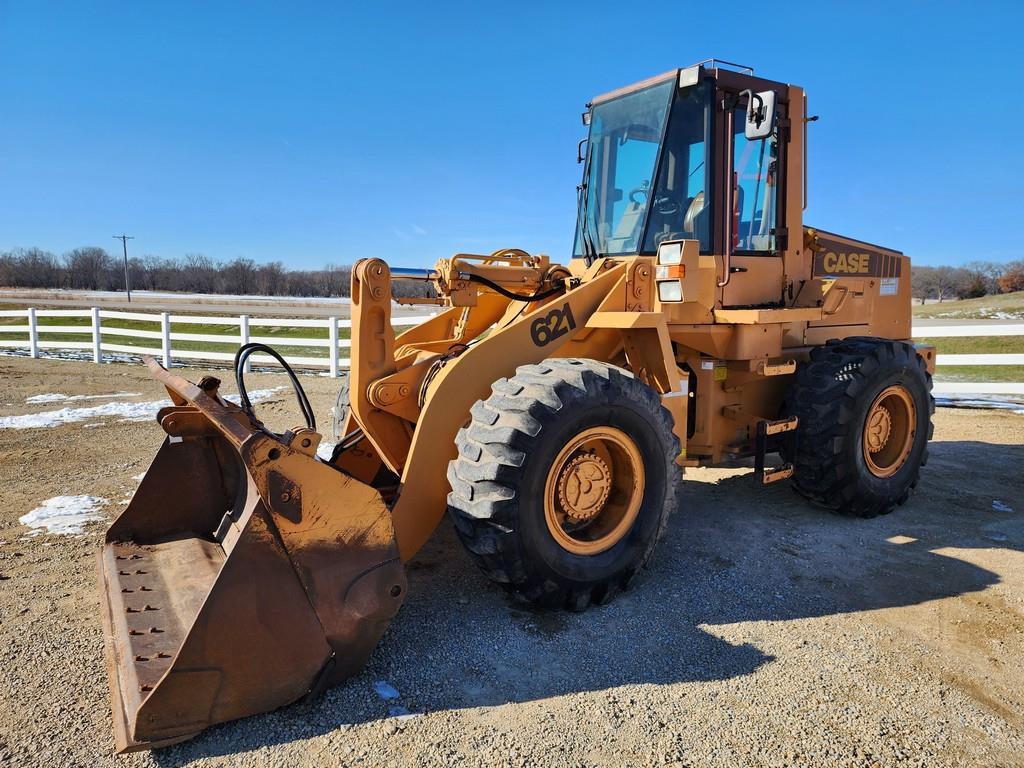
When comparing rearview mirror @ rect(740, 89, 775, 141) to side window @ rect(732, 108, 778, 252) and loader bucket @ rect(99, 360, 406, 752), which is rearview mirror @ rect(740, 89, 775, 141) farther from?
loader bucket @ rect(99, 360, 406, 752)

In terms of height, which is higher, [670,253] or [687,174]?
[687,174]

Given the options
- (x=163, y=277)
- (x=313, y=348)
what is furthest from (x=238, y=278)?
(x=313, y=348)

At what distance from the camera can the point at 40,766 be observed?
2.51 m

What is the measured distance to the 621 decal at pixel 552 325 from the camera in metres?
3.99

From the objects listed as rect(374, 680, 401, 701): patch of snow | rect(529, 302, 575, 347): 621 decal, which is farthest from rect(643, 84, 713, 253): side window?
rect(374, 680, 401, 701): patch of snow

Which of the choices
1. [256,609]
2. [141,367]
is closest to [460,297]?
[256,609]

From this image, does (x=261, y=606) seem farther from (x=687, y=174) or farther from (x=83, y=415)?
(x=83, y=415)

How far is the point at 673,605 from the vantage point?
3793 mm

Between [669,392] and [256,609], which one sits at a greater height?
[669,392]

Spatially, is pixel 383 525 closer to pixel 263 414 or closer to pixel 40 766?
pixel 40 766

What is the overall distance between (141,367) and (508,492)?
13.6 m

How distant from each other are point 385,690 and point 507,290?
2.72 meters

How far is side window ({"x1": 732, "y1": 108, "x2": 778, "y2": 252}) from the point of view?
494cm

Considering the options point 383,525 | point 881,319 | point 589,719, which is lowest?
point 589,719
